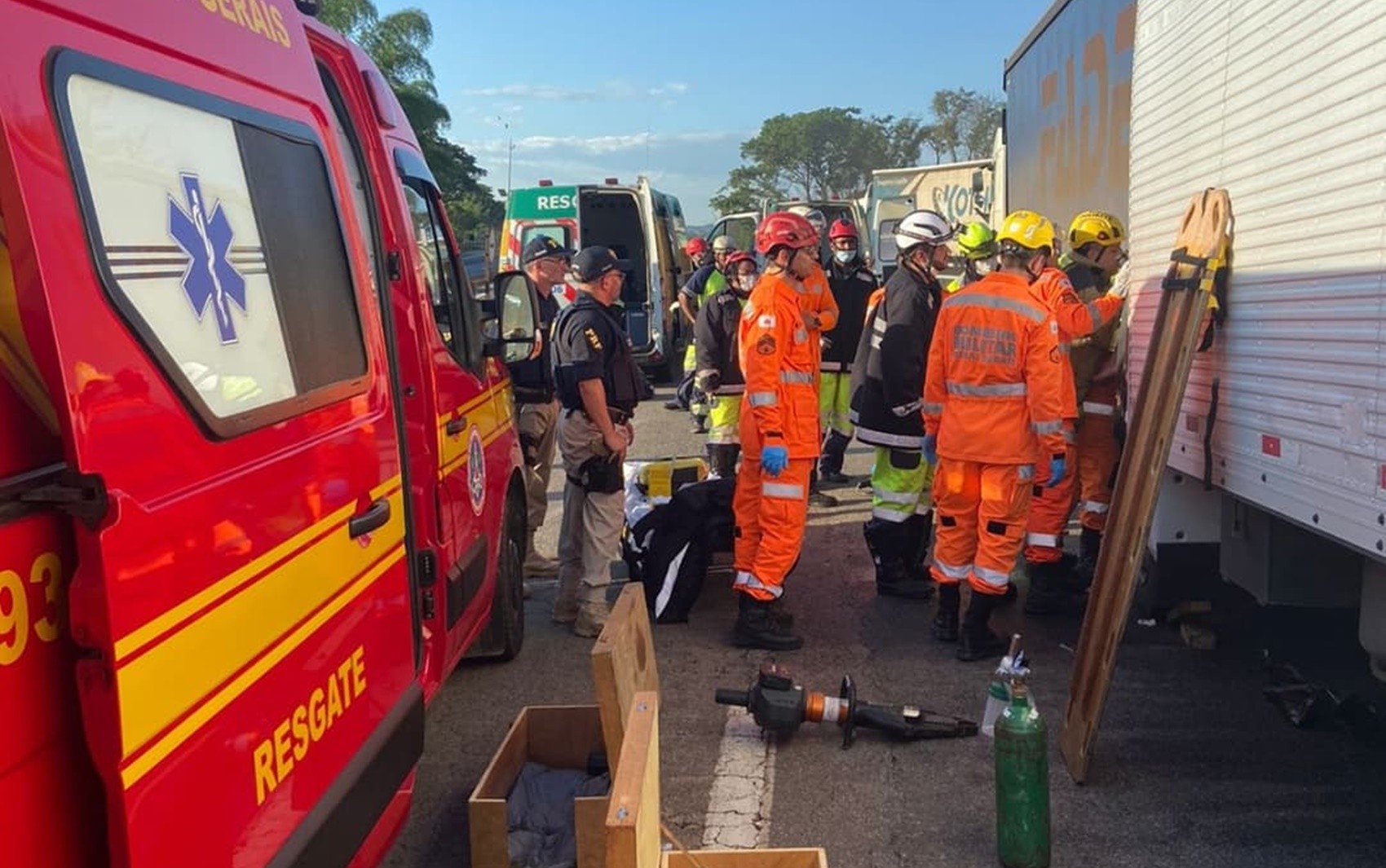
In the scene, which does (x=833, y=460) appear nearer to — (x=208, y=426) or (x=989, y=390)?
(x=989, y=390)

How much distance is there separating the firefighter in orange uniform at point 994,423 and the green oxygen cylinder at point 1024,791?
157cm

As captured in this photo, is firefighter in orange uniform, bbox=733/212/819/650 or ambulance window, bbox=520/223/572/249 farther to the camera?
ambulance window, bbox=520/223/572/249

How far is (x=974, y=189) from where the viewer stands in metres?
19.5

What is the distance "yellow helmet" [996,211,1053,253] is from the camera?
481 cm

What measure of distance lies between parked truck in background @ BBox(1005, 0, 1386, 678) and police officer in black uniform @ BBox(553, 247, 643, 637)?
2.35 m

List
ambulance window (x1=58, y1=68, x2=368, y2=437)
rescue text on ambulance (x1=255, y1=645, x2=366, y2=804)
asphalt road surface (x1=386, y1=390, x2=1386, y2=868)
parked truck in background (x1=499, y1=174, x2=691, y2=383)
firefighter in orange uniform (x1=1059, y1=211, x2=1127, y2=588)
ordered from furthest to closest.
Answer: parked truck in background (x1=499, y1=174, x2=691, y2=383) < firefighter in orange uniform (x1=1059, y1=211, x2=1127, y2=588) < asphalt road surface (x1=386, y1=390, x2=1386, y2=868) < rescue text on ambulance (x1=255, y1=645, x2=366, y2=804) < ambulance window (x1=58, y1=68, x2=368, y2=437)

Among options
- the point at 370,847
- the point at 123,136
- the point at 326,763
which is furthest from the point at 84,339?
the point at 370,847

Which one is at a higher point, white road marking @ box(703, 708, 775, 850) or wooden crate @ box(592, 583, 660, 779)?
wooden crate @ box(592, 583, 660, 779)

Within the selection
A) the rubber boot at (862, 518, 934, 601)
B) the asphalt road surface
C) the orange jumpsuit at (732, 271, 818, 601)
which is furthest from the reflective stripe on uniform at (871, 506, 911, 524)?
the orange jumpsuit at (732, 271, 818, 601)

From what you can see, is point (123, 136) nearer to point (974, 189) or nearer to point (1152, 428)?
point (1152, 428)

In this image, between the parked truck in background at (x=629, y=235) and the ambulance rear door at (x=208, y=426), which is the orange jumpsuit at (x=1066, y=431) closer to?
the ambulance rear door at (x=208, y=426)

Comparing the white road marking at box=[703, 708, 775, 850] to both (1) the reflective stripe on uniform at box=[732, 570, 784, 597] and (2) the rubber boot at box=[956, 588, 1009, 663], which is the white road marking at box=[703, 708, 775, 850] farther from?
(2) the rubber boot at box=[956, 588, 1009, 663]

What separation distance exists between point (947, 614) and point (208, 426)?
388 cm

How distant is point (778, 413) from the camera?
487 cm
